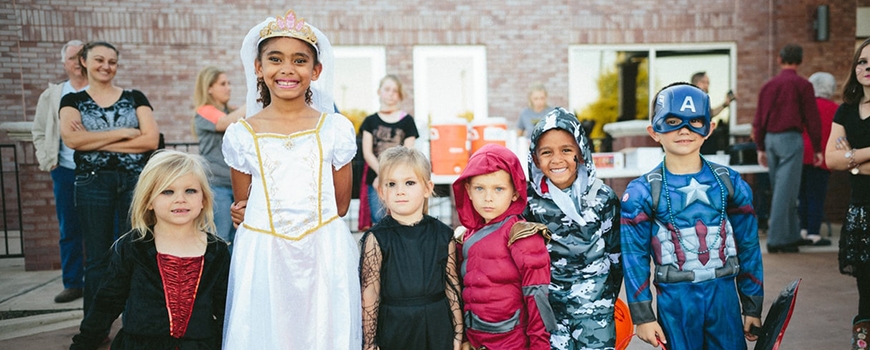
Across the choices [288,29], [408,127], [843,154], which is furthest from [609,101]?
[288,29]

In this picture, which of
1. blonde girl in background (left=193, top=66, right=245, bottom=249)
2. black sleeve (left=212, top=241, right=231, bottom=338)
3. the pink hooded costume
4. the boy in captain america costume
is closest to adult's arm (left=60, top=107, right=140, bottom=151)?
blonde girl in background (left=193, top=66, right=245, bottom=249)

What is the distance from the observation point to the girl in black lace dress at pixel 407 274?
2566 mm

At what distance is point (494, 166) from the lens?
2660 mm

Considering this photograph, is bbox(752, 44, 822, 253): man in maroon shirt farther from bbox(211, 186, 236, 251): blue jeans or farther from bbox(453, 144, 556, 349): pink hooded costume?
bbox(211, 186, 236, 251): blue jeans

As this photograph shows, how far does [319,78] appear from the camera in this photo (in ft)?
9.29

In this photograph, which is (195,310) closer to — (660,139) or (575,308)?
(575,308)

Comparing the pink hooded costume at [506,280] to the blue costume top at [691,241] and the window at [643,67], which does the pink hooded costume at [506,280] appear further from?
the window at [643,67]

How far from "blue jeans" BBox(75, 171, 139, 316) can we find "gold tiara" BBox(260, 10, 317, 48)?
82.0 inches

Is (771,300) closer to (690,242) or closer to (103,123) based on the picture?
(690,242)

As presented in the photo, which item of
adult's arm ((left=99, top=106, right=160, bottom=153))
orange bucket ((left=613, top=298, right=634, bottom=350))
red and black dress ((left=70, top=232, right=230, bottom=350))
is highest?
adult's arm ((left=99, top=106, right=160, bottom=153))

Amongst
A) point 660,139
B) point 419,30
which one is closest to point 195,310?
point 660,139

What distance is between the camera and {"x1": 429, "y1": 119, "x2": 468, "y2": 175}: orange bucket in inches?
246

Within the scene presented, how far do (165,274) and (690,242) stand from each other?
2212 millimetres

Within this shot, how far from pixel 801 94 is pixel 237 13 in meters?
7.43
